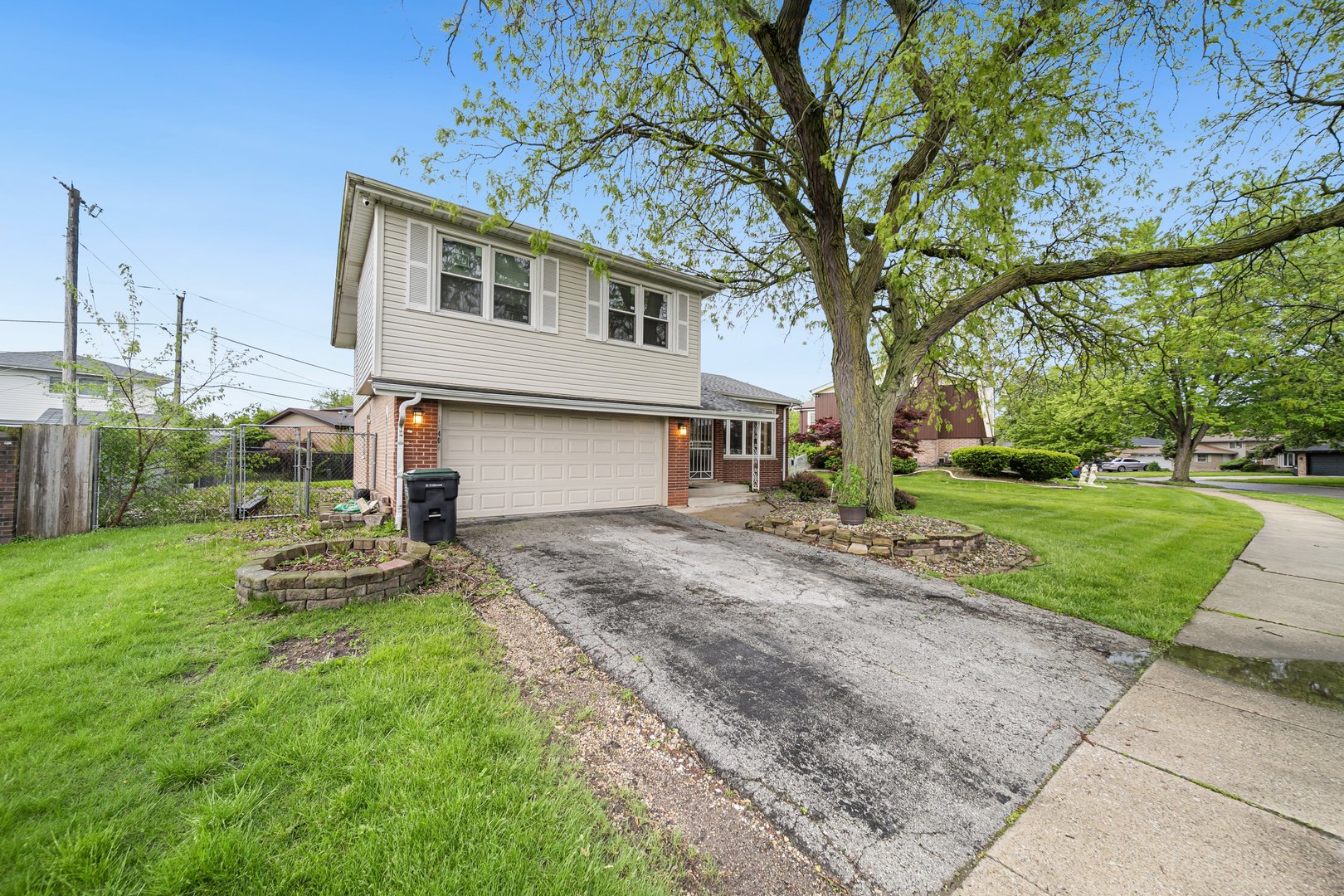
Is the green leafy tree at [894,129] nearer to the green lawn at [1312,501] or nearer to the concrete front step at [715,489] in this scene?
the concrete front step at [715,489]

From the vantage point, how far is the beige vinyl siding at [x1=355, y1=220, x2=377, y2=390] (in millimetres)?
7820

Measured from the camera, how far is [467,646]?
11.6ft

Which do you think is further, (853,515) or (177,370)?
(177,370)

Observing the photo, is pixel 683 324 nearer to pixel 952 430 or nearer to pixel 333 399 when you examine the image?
pixel 952 430

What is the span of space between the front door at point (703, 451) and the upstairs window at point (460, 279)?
791cm

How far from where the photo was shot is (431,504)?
6852 mm

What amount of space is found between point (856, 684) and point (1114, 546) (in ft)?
24.0

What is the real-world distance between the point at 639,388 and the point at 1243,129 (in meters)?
9.92

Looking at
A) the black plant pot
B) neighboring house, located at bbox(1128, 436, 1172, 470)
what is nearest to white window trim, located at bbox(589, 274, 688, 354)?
the black plant pot

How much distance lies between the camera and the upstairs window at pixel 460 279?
825 centimetres

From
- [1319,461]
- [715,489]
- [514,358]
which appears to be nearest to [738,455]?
[715,489]

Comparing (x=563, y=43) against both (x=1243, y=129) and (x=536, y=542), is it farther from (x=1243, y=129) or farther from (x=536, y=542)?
(x=1243, y=129)

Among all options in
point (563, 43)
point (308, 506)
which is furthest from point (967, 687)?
point (308, 506)

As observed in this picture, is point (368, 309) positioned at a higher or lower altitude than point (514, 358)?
higher
